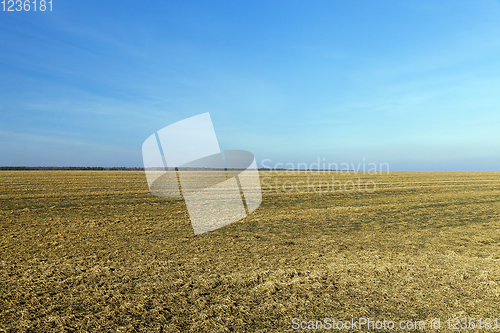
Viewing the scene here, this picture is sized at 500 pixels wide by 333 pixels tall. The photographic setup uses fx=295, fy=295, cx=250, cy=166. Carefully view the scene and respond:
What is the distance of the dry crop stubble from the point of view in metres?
3.89

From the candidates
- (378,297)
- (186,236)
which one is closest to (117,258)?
(186,236)

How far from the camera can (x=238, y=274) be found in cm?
534

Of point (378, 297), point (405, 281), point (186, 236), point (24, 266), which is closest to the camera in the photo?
point (378, 297)

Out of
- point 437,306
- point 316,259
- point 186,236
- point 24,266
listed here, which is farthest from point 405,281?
point 24,266

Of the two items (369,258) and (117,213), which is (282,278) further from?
(117,213)

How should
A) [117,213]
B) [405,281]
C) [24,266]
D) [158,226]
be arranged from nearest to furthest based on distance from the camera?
[405,281] → [24,266] → [158,226] → [117,213]

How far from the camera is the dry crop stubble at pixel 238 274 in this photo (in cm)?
389

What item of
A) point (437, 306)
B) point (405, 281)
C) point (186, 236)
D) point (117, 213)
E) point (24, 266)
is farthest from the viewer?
point (117, 213)

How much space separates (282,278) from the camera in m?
5.17

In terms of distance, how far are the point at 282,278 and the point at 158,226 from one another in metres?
5.71

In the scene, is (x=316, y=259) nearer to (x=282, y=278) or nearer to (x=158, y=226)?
(x=282, y=278)

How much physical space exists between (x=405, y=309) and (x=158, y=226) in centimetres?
757

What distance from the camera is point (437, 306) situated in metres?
4.16

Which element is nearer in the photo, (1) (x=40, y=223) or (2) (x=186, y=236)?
(2) (x=186, y=236)
